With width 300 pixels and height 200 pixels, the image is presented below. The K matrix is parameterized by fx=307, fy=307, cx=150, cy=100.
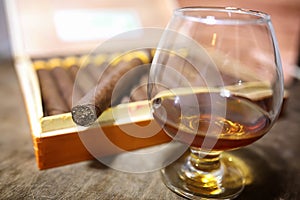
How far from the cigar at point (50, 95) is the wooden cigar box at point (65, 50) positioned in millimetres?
17

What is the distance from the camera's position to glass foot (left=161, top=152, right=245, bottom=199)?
60 cm

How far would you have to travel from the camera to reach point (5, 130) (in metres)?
0.79

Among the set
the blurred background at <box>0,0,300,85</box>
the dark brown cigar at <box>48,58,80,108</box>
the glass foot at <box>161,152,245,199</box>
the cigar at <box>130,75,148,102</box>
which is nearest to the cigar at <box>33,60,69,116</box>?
the dark brown cigar at <box>48,58,80,108</box>

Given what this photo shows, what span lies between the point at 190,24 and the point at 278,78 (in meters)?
0.21

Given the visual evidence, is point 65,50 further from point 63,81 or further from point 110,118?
point 110,118

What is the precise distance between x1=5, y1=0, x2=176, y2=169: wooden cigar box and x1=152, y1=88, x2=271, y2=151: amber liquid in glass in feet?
0.28

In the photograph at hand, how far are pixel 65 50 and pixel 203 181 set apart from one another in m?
0.76

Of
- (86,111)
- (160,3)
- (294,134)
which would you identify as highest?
(160,3)

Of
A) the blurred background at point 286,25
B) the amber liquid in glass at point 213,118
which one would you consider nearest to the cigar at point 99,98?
the amber liquid in glass at point 213,118

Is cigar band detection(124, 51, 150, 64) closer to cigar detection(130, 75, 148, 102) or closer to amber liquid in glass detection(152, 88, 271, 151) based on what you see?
cigar detection(130, 75, 148, 102)

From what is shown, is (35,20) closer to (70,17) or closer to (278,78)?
(70,17)

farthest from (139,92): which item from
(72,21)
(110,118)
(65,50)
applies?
(72,21)

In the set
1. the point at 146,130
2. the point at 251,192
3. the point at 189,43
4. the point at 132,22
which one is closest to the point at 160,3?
the point at 132,22

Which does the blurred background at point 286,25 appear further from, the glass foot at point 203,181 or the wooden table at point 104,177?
the glass foot at point 203,181
